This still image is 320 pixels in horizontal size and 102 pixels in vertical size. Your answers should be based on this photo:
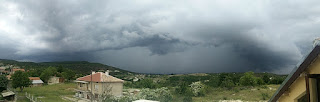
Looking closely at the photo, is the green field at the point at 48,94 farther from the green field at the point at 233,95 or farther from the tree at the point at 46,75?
the tree at the point at 46,75

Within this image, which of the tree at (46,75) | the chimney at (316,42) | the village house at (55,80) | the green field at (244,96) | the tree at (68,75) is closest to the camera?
the chimney at (316,42)

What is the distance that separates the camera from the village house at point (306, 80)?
2859mm

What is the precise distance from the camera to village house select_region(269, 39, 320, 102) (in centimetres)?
286

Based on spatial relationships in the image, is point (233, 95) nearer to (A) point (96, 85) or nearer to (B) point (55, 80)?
(A) point (96, 85)

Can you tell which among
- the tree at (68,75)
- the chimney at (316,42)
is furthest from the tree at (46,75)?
the chimney at (316,42)

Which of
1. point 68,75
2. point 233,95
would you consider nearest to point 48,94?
point 68,75

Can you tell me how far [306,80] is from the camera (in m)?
2.88

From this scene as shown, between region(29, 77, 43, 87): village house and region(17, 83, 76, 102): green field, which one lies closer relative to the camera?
region(17, 83, 76, 102): green field

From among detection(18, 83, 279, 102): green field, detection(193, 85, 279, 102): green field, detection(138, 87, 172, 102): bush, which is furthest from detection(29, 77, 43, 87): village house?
detection(193, 85, 279, 102): green field

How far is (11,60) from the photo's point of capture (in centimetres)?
11388

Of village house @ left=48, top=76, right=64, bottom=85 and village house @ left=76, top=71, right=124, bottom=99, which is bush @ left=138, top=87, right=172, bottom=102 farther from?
village house @ left=48, top=76, right=64, bottom=85

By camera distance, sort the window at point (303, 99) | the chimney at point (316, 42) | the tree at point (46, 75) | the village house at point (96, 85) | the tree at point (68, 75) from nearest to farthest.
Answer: the chimney at point (316, 42) → the window at point (303, 99) → the village house at point (96, 85) → the tree at point (46, 75) → the tree at point (68, 75)

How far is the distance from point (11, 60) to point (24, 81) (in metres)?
87.3

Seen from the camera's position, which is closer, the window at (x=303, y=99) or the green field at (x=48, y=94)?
the window at (x=303, y=99)
